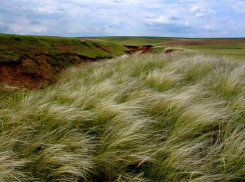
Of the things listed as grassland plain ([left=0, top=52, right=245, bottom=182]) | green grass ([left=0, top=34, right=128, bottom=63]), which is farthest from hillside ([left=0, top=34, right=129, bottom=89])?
grassland plain ([left=0, top=52, right=245, bottom=182])

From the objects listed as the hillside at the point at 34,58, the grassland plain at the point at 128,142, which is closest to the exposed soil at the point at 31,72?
the hillside at the point at 34,58

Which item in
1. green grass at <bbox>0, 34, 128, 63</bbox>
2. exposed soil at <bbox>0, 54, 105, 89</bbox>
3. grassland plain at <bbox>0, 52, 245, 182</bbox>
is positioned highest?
green grass at <bbox>0, 34, 128, 63</bbox>

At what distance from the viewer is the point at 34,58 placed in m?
5.94

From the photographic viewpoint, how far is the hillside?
4902 millimetres

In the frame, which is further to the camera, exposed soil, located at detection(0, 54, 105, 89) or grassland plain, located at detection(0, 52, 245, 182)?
exposed soil, located at detection(0, 54, 105, 89)

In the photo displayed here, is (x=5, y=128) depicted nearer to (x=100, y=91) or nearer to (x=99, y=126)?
(x=99, y=126)

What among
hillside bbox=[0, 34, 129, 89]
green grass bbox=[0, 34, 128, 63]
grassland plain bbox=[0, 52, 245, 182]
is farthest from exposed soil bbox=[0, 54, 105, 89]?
grassland plain bbox=[0, 52, 245, 182]

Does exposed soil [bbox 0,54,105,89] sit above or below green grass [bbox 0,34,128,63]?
below

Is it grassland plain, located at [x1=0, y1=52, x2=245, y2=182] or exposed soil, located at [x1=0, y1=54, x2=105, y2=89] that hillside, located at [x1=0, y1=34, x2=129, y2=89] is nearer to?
exposed soil, located at [x1=0, y1=54, x2=105, y2=89]

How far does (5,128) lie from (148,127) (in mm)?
1635

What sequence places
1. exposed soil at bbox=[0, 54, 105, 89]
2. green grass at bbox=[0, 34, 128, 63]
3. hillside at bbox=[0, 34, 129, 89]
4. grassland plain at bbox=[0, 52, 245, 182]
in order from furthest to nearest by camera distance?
1. green grass at bbox=[0, 34, 128, 63]
2. hillside at bbox=[0, 34, 129, 89]
3. exposed soil at bbox=[0, 54, 105, 89]
4. grassland plain at bbox=[0, 52, 245, 182]

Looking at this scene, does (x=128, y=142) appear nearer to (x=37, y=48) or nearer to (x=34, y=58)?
(x=34, y=58)

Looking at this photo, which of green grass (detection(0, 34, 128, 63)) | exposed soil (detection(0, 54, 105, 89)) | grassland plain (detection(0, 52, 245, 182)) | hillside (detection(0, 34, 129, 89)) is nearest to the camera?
grassland plain (detection(0, 52, 245, 182))

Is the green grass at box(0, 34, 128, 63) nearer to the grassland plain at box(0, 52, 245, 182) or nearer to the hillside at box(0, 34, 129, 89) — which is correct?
the hillside at box(0, 34, 129, 89)
